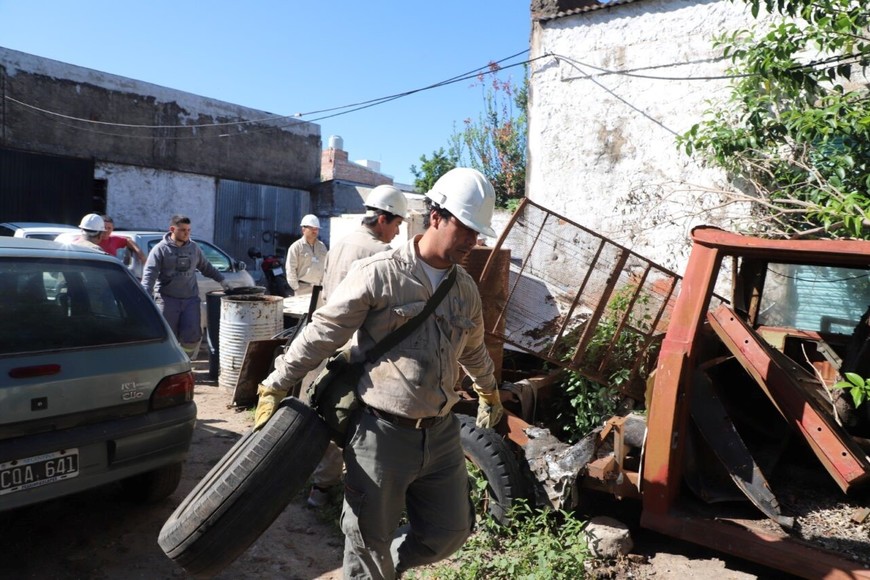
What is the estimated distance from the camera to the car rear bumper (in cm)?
280

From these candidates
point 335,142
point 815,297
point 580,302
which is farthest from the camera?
point 335,142

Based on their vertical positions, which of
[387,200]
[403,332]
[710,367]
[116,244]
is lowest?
[710,367]

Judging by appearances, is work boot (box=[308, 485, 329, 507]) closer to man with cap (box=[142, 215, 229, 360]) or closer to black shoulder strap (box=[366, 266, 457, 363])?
black shoulder strap (box=[366, 266, 457, 363])

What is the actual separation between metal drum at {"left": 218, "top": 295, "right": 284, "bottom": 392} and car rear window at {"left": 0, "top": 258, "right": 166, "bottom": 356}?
2517 mm

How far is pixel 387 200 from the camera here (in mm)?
4219

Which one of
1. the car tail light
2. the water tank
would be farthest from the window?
the water tank

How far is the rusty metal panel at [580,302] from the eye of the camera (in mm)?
4566

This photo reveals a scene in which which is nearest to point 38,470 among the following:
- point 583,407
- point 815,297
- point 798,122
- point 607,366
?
point 583,407

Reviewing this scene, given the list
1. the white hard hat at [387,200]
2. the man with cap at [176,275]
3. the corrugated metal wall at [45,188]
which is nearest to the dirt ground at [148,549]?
the white hard hat at [387,200]

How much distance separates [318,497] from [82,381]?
1571 millimetres

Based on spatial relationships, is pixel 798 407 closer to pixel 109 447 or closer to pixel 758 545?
pixel 758 545

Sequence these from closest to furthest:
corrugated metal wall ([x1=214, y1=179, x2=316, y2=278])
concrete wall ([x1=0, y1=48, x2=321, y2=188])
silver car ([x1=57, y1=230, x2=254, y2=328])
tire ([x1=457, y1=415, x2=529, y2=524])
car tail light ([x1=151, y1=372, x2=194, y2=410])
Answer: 1. car tail light ([x1=151, y1=372, x2=194, y2=410])
2. tire ([x1=457, y1=415, x2=529, y2=524])
3. silver car ([x1=57, y1=230, x2=254, y2=328])
4. concrete wall ([x1=0, y1=48, x2=321, y2=188])
5. corrugated metal wall ([x1=214, y1=179, x2=316, y2=278])

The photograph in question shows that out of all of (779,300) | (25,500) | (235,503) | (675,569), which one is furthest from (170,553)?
(779,300)

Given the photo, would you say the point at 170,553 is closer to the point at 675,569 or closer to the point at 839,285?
the point at 675,569
